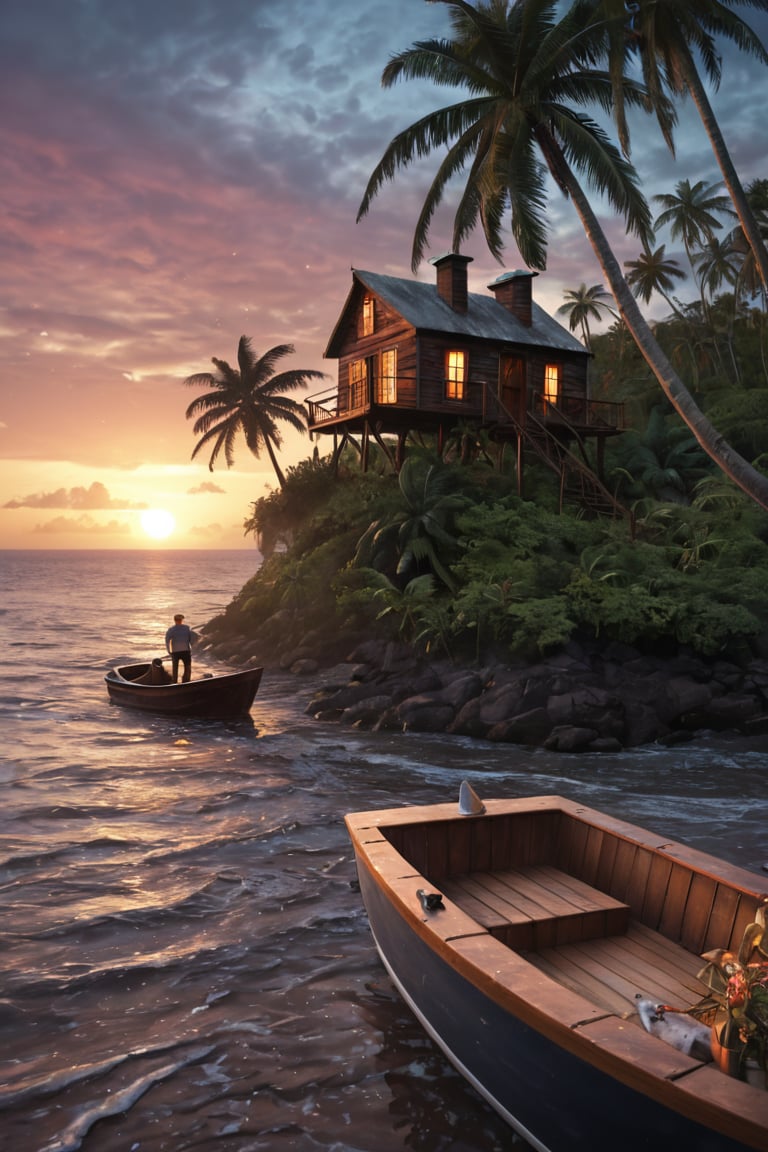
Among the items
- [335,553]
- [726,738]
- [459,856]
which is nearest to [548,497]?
[335,553]

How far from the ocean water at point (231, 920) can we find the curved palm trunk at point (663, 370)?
496 cm

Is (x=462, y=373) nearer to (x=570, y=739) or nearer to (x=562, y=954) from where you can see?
(x=570, y=739)

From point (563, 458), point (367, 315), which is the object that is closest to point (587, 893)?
point (563, 458)

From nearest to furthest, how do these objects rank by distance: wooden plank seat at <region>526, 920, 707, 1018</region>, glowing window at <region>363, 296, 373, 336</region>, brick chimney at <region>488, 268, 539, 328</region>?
wooden plank seat at <region>526, 920, 707, 1018</region>, glowing window at <region>363, 296, 373, 336</region>, brick chimney at <region>488, 268, 539, 328</region>

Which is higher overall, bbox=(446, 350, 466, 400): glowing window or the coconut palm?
the coconut palm

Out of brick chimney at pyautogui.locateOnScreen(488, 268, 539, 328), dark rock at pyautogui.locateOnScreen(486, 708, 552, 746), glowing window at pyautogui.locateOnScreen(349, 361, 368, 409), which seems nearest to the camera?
dark rock at pyautogui.locateOnScreen(486, 708, 552, 746)

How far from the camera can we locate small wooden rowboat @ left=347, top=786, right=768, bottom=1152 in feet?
11.3

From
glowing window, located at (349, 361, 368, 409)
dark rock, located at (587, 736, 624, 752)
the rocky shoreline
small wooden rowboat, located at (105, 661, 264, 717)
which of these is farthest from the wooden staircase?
small wooden rowboat, located at (105, 661, 264, 717)

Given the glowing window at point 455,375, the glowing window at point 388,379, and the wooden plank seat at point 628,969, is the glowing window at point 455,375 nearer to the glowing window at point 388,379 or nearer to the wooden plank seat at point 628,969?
the glowing window at point 388,379

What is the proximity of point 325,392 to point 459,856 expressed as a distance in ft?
77.2

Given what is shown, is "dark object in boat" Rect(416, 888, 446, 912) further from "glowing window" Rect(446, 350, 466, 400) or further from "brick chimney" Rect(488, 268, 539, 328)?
"brick chimney" Rect(488, 268, 539, 328)

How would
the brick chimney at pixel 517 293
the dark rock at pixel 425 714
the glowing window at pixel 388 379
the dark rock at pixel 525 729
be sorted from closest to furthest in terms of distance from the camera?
1. the dark rock at pixel 525 729
2. the dark rock at pixel 425 714
3. the glowing window at pixel 388 379
4. the brick chimney at pixel 517 293

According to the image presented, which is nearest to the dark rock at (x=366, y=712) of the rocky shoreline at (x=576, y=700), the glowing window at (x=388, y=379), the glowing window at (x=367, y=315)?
the rocky shoreline at (x=576, y=700)

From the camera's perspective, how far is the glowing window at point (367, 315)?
2830 cm
